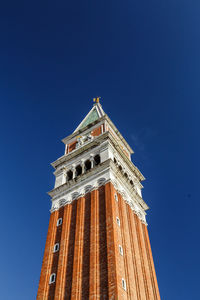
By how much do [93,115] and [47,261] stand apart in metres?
28.3

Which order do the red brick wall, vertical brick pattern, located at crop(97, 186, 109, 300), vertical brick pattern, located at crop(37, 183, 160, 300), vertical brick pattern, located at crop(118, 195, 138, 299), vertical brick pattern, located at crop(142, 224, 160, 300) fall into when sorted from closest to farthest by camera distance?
1. vertical brick pattern, located at crop(97, 186, 109, 300)
2. vertical brick pattern, located at crop(37, 183, 160, 300)
3. vertical brick pattern, located at crop(118, 195, 138, 299)
4. vertical brick pattern, located at crop(142, 224, 160, 300)
5. the red brick wall

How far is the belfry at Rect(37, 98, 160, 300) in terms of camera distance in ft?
85.4

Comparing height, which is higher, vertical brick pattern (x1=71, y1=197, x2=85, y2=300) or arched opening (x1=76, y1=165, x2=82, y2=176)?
arched opening (x1=76, y1=165, x2=82, y2=176)

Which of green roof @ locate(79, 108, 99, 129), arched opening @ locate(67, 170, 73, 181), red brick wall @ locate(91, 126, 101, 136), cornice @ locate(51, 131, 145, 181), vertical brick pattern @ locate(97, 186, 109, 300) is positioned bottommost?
vertical brick pattern @ locate(97, 186, 109, 300)

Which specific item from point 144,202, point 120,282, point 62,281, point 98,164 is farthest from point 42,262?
point 144,202

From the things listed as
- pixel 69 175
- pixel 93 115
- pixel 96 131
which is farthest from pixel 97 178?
pixel 93 115

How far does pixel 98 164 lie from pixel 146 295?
47.3 feet

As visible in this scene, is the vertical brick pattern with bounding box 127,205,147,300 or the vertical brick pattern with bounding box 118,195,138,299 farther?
the vertical brick pattern with bounding box 127,205,147,300

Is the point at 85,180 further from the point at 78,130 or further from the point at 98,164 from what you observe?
the point at 78,130

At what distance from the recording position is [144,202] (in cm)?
4125

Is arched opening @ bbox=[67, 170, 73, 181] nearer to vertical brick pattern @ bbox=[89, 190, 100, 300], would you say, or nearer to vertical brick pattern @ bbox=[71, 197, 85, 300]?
vertical brick pattern @ bbox=[71, 197, 85, 300]

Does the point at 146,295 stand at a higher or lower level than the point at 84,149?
lower

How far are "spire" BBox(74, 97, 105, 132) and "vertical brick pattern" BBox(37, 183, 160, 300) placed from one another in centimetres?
1920

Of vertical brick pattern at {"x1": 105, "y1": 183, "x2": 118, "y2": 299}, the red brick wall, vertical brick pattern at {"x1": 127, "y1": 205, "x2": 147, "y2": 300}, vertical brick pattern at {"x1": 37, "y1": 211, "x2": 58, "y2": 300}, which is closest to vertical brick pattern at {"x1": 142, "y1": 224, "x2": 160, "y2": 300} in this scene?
vertical brick pattern at {"x1": 127, "y1": 205, "x2": 147, "y2": 300}
